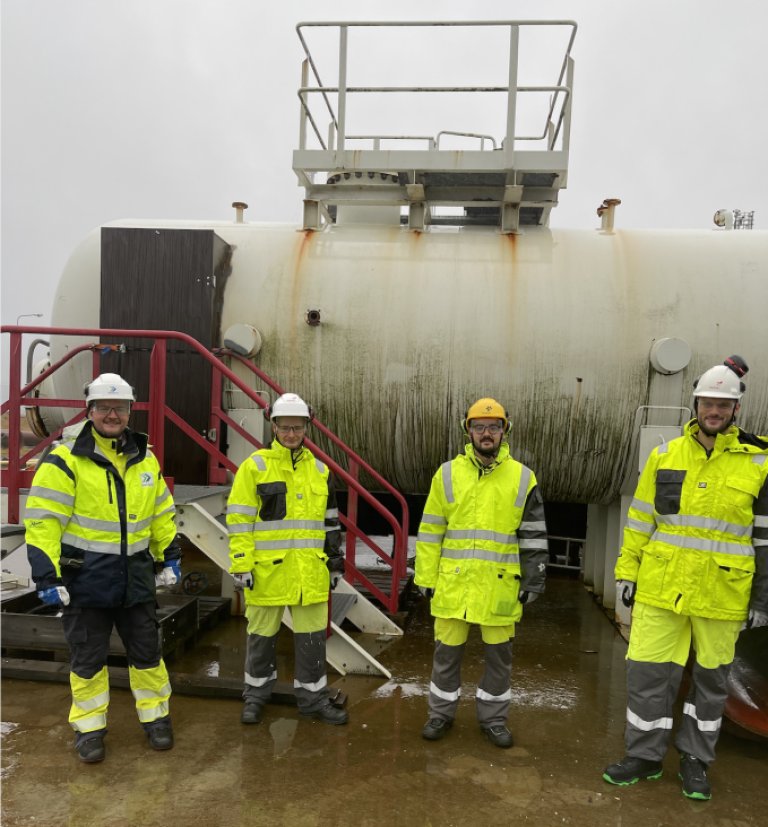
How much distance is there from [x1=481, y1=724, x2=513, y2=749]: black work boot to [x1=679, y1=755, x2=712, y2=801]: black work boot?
0.95 m

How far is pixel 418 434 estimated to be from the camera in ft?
19.1

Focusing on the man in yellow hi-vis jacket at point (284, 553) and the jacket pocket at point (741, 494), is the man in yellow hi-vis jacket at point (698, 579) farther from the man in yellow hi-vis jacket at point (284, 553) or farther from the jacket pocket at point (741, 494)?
the man in yellow hi-vis jacket at point (284, 553)

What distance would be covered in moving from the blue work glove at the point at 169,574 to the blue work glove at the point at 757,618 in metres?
3.21

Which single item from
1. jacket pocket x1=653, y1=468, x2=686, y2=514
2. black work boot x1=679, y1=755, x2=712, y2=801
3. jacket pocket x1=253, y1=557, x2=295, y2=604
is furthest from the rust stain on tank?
black work boot x1=679, y1=755, x2=712, y2=801

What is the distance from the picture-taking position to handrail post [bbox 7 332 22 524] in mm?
4477

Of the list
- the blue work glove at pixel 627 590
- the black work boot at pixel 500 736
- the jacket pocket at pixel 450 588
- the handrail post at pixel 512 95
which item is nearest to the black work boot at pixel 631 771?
the black work boot at pixel 500 736

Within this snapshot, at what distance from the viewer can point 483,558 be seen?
3699mm

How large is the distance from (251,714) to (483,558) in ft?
5.91

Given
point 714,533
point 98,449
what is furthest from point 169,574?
point 714,533

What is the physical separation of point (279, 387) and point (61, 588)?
8.93ft

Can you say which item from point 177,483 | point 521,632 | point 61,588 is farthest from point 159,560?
point 521,632

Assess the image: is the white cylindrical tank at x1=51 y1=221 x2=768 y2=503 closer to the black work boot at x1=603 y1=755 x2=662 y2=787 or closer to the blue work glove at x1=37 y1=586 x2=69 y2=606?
the black work boot at x1=603 y1=755 x2=662 y2=787

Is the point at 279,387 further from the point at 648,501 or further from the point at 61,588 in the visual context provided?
the point at 648,501

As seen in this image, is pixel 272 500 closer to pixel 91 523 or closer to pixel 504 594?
pixel 91 523
